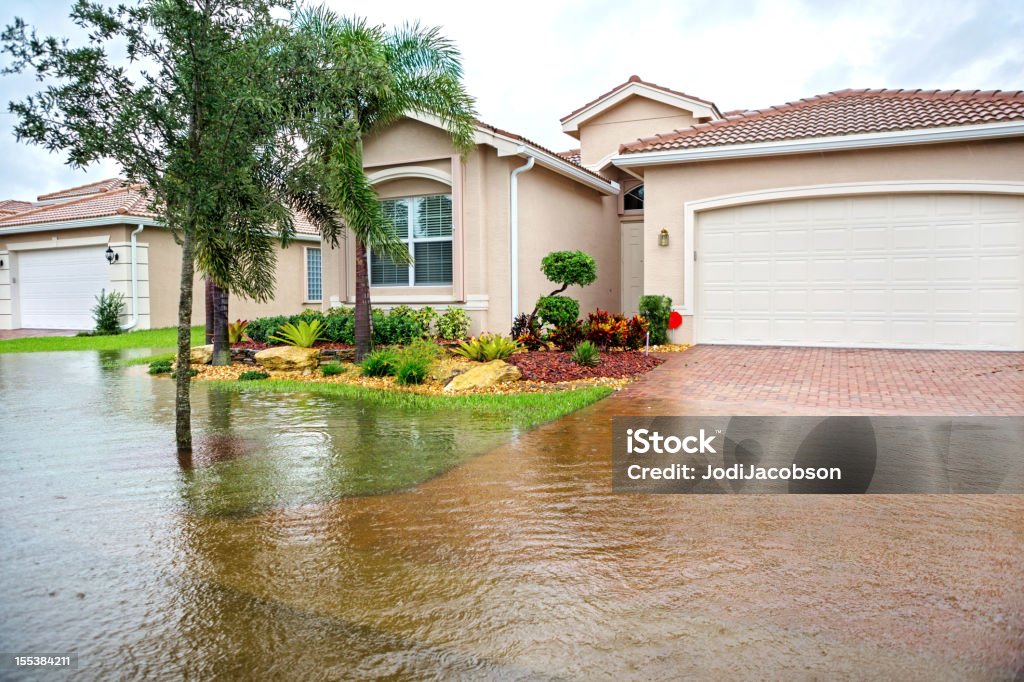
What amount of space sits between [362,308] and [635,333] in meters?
4.86

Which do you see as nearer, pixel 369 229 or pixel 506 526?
pixel 506 526

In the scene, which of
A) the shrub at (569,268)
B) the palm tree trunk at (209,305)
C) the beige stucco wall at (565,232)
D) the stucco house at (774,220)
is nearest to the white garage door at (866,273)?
the stucco house at (774,220)

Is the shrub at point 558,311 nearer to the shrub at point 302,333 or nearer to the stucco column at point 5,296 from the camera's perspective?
the shrub at point 302,333

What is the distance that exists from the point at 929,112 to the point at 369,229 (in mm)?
9989

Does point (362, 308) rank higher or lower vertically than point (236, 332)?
higher

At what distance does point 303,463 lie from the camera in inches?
255

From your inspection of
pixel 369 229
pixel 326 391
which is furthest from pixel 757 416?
pixel 369 229

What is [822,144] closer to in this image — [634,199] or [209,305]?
[634,199]

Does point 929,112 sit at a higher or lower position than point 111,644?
higher

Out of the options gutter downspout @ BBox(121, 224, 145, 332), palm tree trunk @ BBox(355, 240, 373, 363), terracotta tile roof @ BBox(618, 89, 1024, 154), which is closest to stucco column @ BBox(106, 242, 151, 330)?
gutter downspout @ BBox(121, 224, 145, 332)

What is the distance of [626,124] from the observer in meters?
20.3

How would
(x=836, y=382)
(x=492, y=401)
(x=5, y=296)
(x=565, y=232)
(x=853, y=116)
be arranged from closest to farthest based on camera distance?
(x=492, y=401) < (x=836, y=382) < (x=853, y=116) < (x=565, y=232) < (x=5, y=296)

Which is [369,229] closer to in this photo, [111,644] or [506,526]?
[506,526]

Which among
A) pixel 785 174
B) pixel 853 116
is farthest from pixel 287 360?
pixel 853 116
